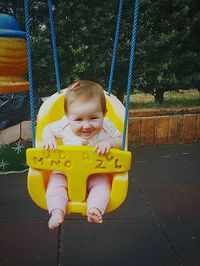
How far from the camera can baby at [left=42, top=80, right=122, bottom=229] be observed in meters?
1.84

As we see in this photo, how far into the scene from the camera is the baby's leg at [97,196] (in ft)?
5.98

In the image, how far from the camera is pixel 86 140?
202cm

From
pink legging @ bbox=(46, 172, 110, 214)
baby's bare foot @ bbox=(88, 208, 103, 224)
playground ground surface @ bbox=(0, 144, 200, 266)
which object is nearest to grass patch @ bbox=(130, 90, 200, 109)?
playground ground surface @ bbox=(0, 144, 200, 266)

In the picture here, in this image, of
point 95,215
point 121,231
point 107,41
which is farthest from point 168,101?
point 95,215

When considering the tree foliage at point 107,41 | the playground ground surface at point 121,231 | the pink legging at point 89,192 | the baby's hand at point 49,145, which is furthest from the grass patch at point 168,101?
the baby's hand at point 49,145

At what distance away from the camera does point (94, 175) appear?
2.05 metres

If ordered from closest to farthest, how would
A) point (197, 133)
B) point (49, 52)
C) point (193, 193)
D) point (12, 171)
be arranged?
point (193, 193), point (12, 171), point (49, 52), point (197, 133)

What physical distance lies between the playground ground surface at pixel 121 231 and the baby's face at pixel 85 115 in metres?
0.99

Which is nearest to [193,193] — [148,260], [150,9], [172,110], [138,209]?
[138,209]

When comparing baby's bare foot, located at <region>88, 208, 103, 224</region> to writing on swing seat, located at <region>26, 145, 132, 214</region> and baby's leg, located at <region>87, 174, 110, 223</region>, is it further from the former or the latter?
writing on swing seat, located at <region>26, 145, 132, 214</region>

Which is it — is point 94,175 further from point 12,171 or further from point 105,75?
point 105,75

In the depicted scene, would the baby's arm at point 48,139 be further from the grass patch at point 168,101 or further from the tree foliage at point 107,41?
the grass patch at point 168,101

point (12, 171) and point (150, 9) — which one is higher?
point (150, 9)

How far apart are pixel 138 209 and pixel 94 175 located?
1.34 meters
